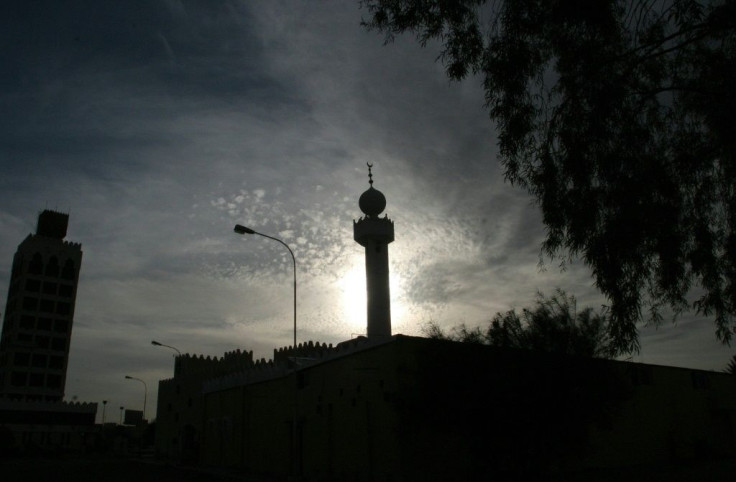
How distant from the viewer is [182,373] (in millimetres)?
38719

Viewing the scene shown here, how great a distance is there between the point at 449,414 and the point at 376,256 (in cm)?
1833

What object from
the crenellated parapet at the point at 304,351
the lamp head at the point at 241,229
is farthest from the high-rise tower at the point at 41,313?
the lamp head at the point at 241,229

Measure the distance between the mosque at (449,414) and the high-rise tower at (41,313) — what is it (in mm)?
51600

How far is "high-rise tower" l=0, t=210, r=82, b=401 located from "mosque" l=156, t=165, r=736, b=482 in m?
51.6

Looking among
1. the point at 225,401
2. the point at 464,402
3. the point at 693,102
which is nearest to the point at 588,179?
the point at 693,102

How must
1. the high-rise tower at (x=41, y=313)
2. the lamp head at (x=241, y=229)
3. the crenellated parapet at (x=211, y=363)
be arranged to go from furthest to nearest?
the high-rise tower at (x=41, y=313) → the crenellated parapet at (x=211, y=363) → the lamp head at (x=241, y=229)

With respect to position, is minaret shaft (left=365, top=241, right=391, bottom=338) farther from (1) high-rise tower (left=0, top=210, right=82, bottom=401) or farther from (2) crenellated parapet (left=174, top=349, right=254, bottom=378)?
(1) high-rise tower (left=0, top=210, right=82, bottom=401)

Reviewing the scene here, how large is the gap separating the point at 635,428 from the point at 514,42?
2095 centimetres

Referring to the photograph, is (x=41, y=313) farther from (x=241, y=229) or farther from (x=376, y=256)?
(x=241, y=229)

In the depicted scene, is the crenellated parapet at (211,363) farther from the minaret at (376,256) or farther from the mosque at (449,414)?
the minaret at (376,256)

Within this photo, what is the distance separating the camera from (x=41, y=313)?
77.3 meters

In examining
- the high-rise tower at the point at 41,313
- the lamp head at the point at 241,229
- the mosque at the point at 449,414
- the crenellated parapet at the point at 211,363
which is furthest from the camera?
the high-rise tower at the point at 41,313

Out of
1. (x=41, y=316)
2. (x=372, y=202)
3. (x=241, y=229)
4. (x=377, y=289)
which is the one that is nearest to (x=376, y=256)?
(x=377, y=289)

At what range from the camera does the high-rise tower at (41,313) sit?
7319cm
